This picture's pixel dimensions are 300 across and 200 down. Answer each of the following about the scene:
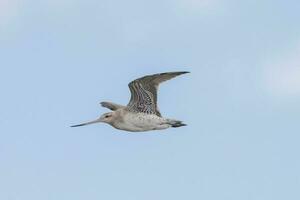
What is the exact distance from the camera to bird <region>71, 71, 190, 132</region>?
30.3m

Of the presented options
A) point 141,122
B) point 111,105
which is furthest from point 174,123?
point 111,105

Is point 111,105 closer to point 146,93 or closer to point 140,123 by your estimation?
point 146,93

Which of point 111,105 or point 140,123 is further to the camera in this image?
point 111,105

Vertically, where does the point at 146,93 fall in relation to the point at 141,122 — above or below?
above

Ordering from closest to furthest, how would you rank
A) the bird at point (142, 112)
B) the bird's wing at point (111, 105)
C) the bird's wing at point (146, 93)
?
the bird's wing at point (146, 93), the bird at point (142, 112), the bird's wing at point (111, 105)

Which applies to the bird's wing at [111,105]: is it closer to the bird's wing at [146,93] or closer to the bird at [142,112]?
the bird at [142,112]

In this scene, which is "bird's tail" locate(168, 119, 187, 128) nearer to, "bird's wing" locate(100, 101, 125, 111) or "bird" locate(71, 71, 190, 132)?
"bird" locate(71, 71, 190, 132)

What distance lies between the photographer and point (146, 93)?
1212 inches

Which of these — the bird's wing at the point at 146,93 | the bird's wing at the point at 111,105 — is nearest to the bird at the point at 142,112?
the bird's wing at the point at 146,93

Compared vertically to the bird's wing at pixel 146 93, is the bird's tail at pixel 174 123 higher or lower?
lower

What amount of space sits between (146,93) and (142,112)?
686 millimetres

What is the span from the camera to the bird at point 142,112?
30256 mm

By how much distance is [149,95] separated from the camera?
3091 cm

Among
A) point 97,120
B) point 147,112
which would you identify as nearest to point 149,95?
point 147,112
